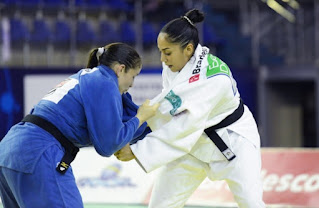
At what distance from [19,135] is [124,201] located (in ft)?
12.2

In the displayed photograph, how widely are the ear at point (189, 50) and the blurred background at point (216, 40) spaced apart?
550 cm

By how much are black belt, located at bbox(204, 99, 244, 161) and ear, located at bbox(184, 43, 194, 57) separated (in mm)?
461

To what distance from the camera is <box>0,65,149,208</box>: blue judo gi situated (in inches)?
126

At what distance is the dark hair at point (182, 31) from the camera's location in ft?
13.0

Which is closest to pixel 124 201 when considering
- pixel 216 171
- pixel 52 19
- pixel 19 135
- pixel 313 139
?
pixel 216 171

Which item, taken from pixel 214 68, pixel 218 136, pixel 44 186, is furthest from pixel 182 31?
pixel 44 186

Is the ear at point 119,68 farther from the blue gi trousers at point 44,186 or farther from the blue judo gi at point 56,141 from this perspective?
the blue gi trousers at point 44,186

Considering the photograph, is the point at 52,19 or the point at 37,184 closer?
the point at 37,184

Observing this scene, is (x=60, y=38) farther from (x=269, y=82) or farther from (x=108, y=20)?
(x=269, y=82)

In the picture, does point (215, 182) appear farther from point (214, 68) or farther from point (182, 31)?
point (182, 31)

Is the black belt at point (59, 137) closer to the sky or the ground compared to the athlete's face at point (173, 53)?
closer to the ground

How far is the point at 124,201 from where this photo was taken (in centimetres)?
690

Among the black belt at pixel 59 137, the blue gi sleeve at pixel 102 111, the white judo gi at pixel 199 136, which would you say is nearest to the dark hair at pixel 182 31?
the white judo gi at pixel 199 136

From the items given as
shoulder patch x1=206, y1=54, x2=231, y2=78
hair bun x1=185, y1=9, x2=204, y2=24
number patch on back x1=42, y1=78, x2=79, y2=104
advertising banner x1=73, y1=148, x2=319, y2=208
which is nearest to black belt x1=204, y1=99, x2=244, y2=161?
shoulder patch x1=206, y1=54, x2=231, y2=78
